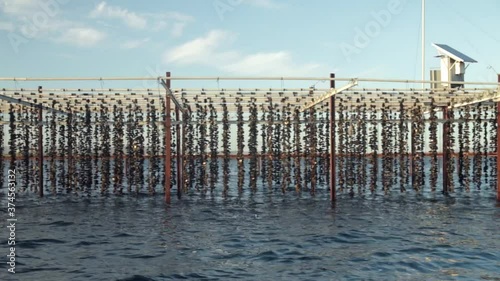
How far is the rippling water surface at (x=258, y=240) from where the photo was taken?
11609 millimetres

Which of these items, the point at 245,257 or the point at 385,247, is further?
the point at 385,247

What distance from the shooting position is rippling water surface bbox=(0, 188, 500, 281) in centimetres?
1161

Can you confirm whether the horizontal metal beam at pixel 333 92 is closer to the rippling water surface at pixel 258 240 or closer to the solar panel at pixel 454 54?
the rippling water surface at pixel 258 240

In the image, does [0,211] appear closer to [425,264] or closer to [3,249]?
[3,249]

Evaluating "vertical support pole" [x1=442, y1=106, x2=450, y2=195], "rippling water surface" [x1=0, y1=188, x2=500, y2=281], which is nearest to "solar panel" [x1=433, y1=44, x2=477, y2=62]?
"vertical support pole" [x1=442, y1=106, x2=450, y2=195]

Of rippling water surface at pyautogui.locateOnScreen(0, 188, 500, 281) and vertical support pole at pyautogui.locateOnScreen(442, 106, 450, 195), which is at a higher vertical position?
vertical support pole at pyautogui.locateOnScreen(442, 106, 450, 195)

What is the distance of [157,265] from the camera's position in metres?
12.1

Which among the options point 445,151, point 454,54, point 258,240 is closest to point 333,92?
point 258,240

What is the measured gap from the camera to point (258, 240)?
15.0m

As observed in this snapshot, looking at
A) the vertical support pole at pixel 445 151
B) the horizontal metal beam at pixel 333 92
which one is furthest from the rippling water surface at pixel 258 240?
the horizontal metal beam at pixel 333 92

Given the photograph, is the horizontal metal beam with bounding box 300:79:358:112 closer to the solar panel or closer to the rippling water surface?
the rippling water surface

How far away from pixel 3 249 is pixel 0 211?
318 inches

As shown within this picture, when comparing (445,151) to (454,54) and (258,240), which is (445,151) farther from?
(258,240)

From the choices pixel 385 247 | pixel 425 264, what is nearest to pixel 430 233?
pixel 385 247
